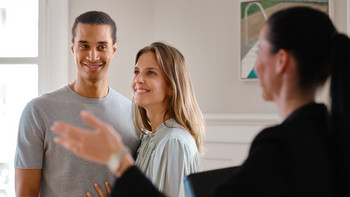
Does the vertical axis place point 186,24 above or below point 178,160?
above

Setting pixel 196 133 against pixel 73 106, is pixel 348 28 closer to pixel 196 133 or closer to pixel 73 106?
pixel 196 133

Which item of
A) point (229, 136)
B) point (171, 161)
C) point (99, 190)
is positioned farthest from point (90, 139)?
point (229, 136)

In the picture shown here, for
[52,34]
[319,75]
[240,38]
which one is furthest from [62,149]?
[240,38]

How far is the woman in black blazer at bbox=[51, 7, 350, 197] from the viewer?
0.80 m

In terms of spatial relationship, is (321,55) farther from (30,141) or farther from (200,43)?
(200,43)

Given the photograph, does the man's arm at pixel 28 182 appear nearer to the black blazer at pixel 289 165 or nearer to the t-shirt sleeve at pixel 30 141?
the t-shirt sleeve at pixel 30 141

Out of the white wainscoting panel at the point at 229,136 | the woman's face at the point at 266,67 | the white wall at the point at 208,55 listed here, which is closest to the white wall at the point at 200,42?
the white wall at the point at 208,55

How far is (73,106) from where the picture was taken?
188 cm

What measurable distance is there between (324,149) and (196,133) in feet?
3.22

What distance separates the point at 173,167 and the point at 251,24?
5.94 feet

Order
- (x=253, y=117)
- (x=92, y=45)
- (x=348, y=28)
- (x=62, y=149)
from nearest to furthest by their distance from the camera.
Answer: (x=62, y=149), (x=92, y=45), (x=348, y=28), (x=253, y=117)

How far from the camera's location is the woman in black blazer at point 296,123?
805mm

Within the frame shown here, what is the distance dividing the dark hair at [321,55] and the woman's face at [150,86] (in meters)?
0.93

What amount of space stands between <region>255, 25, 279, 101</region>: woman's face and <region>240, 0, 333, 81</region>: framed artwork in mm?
2015
